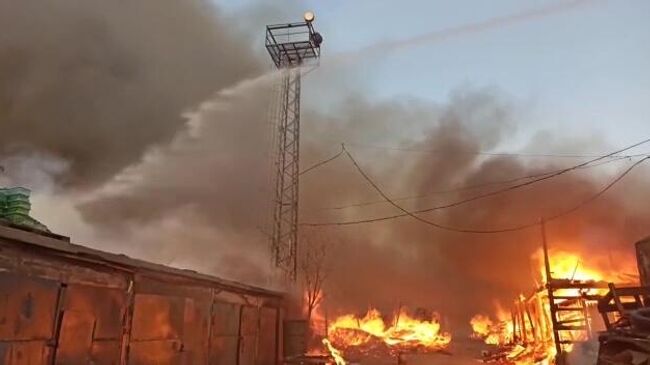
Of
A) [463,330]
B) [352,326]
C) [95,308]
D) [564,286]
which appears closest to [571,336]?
[564,286]

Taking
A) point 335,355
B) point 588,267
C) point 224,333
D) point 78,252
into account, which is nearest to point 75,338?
point 78,252

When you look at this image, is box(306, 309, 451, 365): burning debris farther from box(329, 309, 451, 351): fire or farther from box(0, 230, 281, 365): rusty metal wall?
box(0, 230, 281, 365): rusty metal wall

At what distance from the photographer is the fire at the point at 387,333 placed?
106 ft

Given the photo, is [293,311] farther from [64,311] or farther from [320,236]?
[320,236]

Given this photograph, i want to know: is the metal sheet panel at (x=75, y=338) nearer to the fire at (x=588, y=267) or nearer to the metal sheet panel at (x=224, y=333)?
the metal sheet panel at (x=224, y=333)

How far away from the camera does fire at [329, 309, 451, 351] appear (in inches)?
1276

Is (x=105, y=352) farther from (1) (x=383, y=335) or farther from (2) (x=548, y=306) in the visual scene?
(1) (x=383, y=335)

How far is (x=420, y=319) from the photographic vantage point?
3909 cm

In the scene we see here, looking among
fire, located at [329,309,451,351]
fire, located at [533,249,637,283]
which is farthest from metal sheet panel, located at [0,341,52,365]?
fire, located at [329,309,451,351]

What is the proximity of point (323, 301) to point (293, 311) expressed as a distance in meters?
20.9

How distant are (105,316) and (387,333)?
30548 millimetres

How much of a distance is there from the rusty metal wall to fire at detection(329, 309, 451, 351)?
21687 millimetres

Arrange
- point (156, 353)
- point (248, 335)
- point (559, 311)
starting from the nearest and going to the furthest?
point (156, 353) < point (248, 335) < point (559, 311)

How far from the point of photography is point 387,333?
116ft
